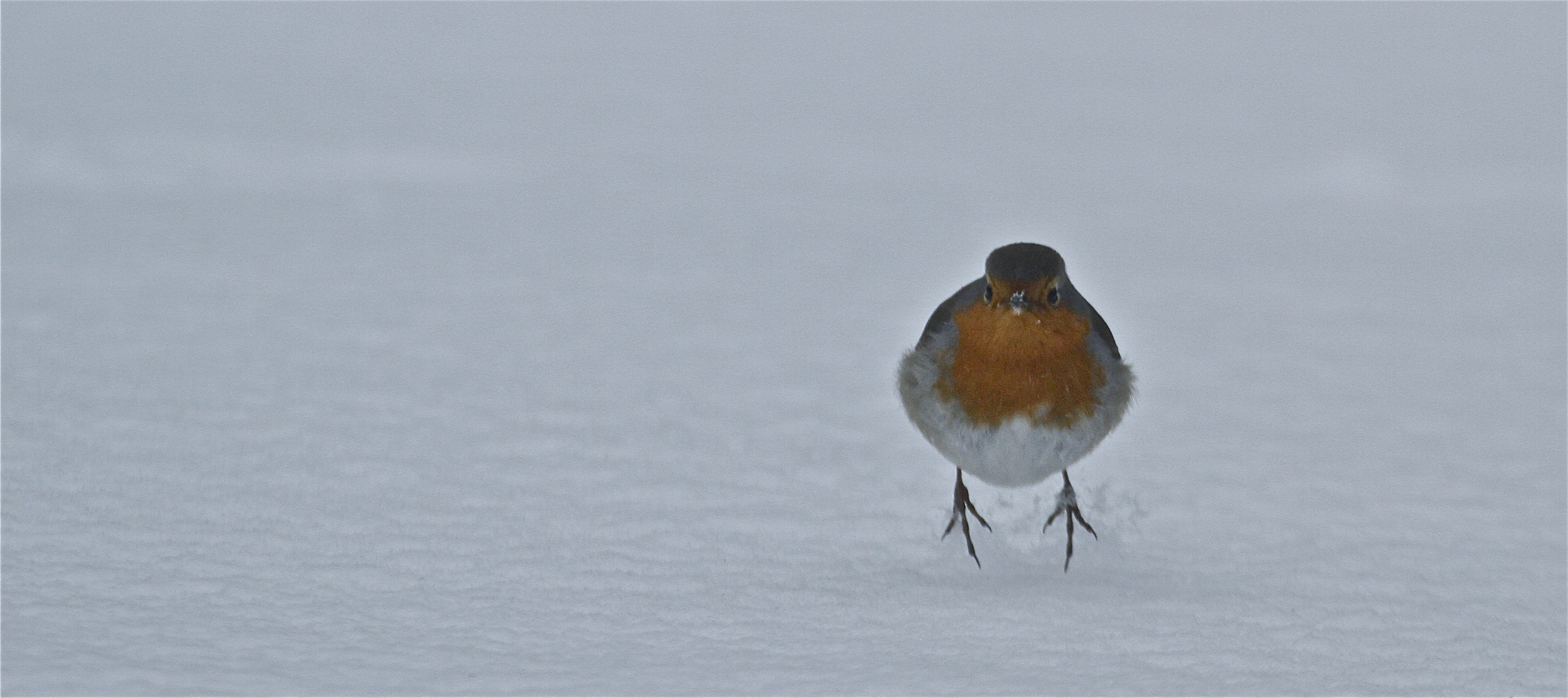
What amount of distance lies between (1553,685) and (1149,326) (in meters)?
3.05

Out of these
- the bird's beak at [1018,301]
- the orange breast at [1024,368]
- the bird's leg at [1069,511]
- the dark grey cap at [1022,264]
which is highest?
the dark grey cap at [1022,264]

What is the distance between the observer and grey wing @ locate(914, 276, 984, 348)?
3.04m

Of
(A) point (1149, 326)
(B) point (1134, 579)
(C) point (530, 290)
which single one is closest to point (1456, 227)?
(A) point (1149, 326)

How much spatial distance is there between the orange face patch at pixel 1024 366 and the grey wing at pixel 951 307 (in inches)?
1.8

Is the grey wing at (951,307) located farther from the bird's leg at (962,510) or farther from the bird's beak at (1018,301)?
the bird's leg at (962,510)

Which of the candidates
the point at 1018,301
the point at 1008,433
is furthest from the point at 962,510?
the point at 1018,301

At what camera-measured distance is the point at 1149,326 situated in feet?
18.0

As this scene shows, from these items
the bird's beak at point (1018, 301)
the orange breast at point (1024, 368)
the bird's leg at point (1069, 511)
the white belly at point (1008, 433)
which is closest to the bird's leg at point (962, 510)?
the bird's leg at point (1069, 511)

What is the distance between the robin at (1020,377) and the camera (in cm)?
293

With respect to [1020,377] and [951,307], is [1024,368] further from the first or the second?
[951,307]

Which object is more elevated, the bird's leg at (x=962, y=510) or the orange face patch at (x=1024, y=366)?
the orange face patch at (x=1024, y=366)

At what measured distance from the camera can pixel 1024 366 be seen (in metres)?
2.96

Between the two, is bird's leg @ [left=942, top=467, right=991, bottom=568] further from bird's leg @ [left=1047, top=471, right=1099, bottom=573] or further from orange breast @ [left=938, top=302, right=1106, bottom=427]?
orange breast @ [left=938, top=302, right=1106, bottom=427]

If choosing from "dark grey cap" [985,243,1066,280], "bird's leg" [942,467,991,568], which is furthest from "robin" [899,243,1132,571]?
"bird's leg" [942,467,991,568]
